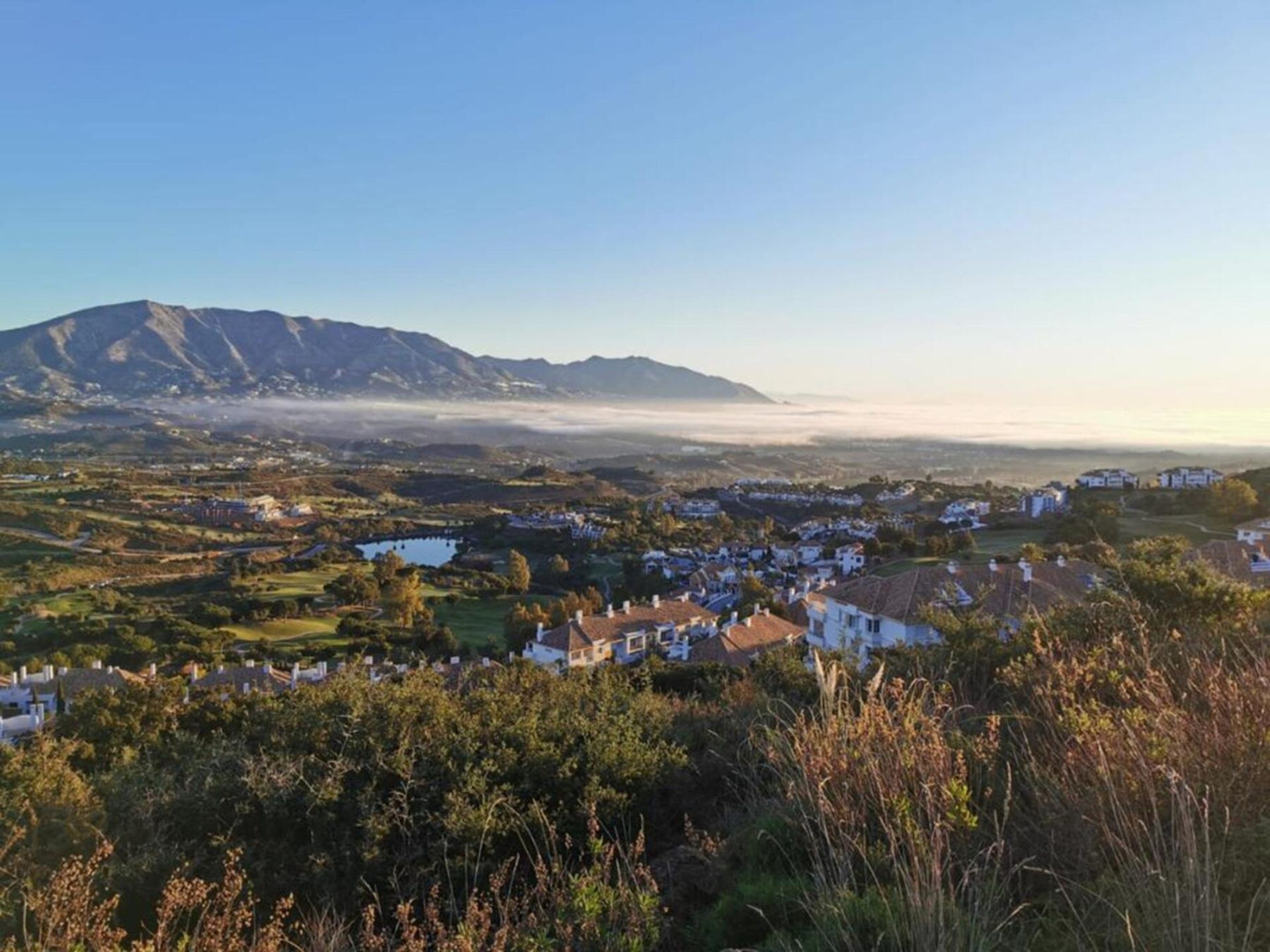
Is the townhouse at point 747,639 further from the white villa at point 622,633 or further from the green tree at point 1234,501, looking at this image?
the green tree at point 1234,501

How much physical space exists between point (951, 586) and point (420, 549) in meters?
51.8

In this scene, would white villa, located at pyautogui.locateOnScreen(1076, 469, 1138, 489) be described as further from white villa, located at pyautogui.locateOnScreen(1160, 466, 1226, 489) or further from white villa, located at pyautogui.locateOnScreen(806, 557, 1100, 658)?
white villa, located at pyautogui.locateOnScreen(806, 557, 1100, 658)

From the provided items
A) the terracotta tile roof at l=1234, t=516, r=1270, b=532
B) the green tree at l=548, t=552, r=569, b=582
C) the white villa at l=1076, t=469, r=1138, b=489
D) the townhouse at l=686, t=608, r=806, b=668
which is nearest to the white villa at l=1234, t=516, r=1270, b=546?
the terracotta tile roof at l=1234, t=516, r=1270, b=532

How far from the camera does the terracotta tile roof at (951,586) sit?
16.6m

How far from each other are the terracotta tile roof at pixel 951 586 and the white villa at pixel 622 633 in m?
8.00

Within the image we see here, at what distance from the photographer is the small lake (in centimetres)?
5753

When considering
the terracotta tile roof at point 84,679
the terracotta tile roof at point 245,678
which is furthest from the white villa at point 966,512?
the terracotta tile roof at point 84,679

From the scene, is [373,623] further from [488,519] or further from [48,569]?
[488,519]

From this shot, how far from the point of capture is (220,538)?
6072 centimetres

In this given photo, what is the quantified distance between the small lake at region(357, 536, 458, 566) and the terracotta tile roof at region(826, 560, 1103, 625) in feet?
130

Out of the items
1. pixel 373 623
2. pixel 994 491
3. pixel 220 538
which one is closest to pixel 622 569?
pixel 373 623

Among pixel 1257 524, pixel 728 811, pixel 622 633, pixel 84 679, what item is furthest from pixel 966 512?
pixel 728 811

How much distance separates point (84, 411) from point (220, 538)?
453 ft

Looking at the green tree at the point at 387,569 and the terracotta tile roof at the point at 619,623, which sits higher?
the terracotta tile roof at the point at 619,623
